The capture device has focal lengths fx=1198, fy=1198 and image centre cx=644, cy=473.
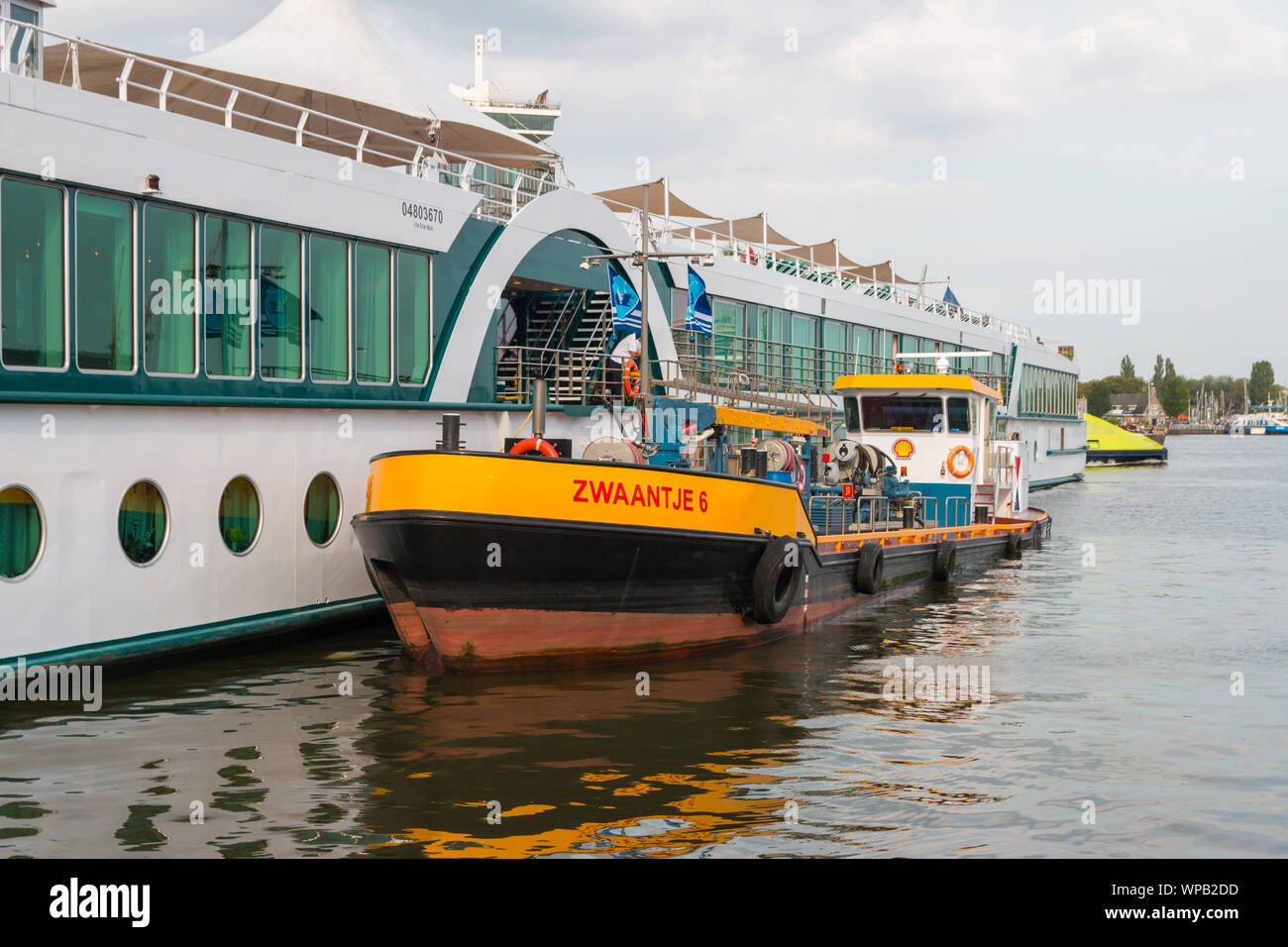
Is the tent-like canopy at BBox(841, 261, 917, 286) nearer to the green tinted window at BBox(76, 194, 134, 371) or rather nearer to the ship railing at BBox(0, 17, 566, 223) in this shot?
the ship railing at BBox(0, 17, 566, 223)

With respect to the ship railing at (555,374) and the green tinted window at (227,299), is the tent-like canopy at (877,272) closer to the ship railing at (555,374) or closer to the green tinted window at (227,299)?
the ship railing at (555,374)

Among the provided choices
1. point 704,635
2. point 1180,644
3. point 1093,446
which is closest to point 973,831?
point 704,635

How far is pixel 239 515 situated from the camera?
14.0m

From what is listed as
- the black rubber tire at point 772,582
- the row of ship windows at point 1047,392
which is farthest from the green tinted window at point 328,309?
the row of ship windows at point 1047,392

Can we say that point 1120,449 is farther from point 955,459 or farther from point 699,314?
point 699,314

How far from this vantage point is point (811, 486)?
19688 millimetres

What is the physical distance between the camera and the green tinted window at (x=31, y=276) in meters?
11.4

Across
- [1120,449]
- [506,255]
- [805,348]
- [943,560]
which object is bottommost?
[943,560]

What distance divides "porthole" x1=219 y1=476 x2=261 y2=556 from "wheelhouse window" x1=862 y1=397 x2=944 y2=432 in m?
12.6

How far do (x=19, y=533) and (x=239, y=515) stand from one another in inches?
113

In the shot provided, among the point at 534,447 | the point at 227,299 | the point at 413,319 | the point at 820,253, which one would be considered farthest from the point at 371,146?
the point at 820,253

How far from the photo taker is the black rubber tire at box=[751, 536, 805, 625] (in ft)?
47.8
